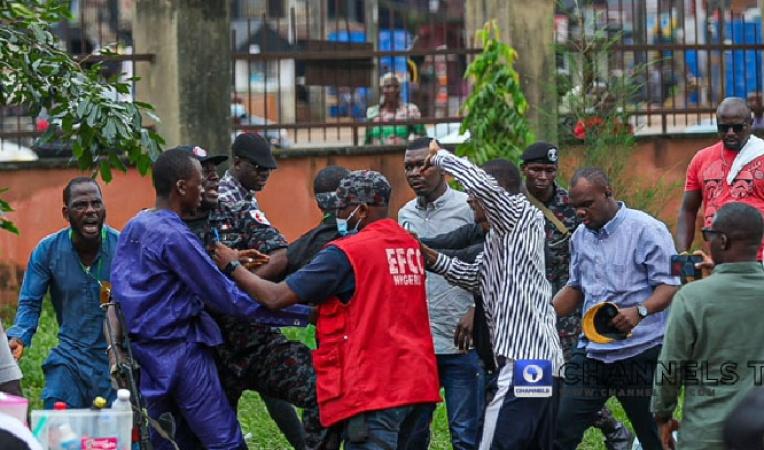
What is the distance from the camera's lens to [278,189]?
596 inches

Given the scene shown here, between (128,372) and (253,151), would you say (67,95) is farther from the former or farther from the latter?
(128,372)

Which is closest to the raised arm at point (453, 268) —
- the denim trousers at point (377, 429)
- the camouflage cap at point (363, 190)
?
the camouflage cap at point (363, 190)

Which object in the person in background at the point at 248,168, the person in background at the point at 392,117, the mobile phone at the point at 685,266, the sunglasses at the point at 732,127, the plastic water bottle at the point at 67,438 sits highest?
the person in background at the point at 392,117

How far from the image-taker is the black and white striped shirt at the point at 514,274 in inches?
309

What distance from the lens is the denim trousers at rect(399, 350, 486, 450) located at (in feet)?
30.6

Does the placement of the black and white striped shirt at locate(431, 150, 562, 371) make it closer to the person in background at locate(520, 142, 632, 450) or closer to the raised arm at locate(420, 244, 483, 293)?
the raised arm at locate(420, 244, 483, 293)

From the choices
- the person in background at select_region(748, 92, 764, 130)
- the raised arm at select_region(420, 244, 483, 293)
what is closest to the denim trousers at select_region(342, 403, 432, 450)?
the raised arm at select_region(420, 244, 483, 293)

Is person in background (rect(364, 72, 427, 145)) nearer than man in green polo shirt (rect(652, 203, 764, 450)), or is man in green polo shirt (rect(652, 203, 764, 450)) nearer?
man in green polo shirt (rect(652, 203, 764, 450))

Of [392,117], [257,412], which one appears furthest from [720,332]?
[392,117]

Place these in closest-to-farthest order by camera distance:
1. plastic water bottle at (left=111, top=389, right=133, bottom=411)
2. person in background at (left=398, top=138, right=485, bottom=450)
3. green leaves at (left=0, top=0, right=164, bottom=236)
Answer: plastic water bottle at (left=111, top=389, right=133, bottom=411)
person in background at (left=398, top=138, right=485, bottom=450)
green leaves at (left=0, top=0, right=164, bottom=236)

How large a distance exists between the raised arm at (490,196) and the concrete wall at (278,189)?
695 cm

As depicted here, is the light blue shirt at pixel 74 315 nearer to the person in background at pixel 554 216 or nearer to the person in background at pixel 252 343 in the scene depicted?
the person in background at pixel 252 343

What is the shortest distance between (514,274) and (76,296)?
109 inches

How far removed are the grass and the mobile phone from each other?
281 cm
